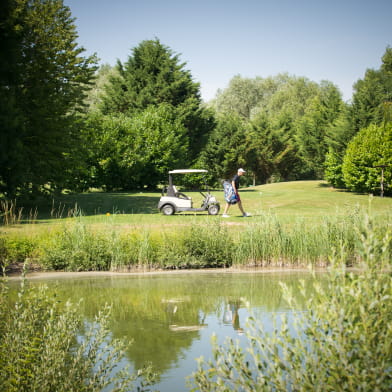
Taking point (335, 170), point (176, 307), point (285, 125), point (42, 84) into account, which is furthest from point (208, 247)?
point (285, 125)

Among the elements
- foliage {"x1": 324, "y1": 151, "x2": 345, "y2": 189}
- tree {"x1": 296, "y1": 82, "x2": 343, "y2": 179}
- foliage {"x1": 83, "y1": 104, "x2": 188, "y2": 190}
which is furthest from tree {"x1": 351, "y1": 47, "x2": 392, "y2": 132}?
foliage {"x1": 83, "y1": 104, "x2": 188, "y2": 190}

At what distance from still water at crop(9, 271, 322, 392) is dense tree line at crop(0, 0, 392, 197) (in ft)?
30.6

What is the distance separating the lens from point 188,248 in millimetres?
11930

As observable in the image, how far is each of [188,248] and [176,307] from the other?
364cm

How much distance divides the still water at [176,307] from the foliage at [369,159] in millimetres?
20994

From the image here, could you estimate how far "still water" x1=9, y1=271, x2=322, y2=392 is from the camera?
5973 mm

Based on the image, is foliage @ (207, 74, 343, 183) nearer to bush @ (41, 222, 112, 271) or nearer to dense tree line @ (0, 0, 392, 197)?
dense tree line @ (0, 0, 392, 197)

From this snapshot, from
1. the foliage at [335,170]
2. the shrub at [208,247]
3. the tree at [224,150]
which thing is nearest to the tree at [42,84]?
the shrub at [208,247]

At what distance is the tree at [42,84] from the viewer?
18.5m

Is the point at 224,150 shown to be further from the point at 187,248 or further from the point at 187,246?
the point at 187,248

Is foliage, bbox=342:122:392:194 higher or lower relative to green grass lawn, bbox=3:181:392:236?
higher

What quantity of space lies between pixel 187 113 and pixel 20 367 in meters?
36.1

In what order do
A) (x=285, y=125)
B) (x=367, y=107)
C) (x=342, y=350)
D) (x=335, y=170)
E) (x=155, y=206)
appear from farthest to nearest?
(x=285, y=125)
(x=335, y=170)
(x=367, y=107)
(x=155, y=206)
(x=342, y=350)

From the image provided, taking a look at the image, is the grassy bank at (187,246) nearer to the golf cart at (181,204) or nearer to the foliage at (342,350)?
the golf cart at (181,204)
